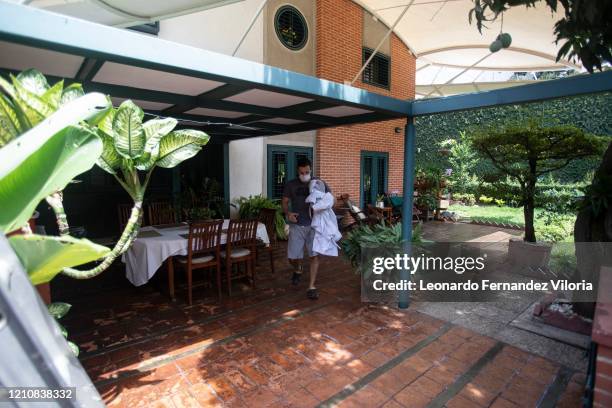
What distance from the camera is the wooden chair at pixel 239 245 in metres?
A: 4.41

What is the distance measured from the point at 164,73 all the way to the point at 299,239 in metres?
2.67

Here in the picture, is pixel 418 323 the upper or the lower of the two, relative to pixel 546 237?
lower

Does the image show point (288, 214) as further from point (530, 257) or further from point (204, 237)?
point (530, 257)

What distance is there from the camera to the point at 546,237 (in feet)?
22.5

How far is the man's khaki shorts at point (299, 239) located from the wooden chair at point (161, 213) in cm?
267

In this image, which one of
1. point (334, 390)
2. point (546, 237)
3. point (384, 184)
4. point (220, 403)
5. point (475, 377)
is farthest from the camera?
point (384, 184)

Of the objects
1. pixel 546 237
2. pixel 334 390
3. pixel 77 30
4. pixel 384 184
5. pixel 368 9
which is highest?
pixel 368 9

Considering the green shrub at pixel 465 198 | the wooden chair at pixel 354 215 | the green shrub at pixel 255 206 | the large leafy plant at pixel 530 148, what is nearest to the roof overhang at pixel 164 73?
the large leafy plant at pixel 530 148

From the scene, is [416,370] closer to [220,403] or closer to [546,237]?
[220,403]

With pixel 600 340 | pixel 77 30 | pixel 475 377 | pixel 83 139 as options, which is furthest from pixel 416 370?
pixel 77 30

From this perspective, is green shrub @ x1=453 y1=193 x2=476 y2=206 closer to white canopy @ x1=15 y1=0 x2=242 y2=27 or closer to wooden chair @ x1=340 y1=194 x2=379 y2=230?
wooden chair @ x1=340 y1=194 x2=379 y2=230

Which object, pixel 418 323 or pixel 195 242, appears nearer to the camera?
pixel 418 323

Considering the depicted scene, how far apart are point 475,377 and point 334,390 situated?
3.93 feet

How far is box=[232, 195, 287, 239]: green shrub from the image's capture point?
23.8 ft
